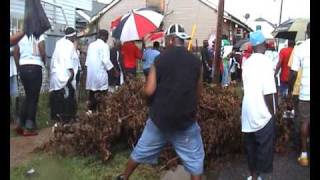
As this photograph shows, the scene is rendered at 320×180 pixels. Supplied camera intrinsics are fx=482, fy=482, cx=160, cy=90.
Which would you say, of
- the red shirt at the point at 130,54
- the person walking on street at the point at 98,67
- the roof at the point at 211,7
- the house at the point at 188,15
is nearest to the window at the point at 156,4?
the house at the point at 188,15

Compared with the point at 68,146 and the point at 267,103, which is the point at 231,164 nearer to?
the point at 267,103

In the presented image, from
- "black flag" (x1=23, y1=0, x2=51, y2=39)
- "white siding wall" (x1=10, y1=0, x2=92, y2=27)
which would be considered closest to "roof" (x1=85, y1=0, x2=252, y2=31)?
"white siding wall" (x1=10, y1=0, x2=92, y2=27)

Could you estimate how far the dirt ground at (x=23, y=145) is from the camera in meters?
6.41

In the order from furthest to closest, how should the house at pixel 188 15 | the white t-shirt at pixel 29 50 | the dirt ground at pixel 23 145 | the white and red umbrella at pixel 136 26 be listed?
the house at pixel 188 15 → the white and red umbrella at pixel 136 26 → the white t-shirt at pixel 29 50 → the dirt ground at pixel 23 145

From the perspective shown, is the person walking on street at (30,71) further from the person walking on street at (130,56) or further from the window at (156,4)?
the window at (156,4)

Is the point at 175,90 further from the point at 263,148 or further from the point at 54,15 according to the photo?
the point at 54,15

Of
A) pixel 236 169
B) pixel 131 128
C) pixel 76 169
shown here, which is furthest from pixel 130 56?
pixel 236 169

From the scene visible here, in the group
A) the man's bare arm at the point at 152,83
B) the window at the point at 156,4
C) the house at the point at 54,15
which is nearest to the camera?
the man's bare arm at the point at 152,83

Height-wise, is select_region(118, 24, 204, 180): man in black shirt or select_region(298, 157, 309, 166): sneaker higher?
select_region(118, 24, 204, 180): man in black shirt

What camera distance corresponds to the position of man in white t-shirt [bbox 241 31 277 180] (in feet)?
16.9

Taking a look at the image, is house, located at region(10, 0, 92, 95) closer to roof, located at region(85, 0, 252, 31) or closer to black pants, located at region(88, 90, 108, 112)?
black pants, located at region(88, 90, 108, 112)

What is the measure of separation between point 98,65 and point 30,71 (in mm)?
1684

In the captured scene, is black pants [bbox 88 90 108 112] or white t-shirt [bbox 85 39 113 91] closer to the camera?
black pants [bbox 88 90 108 112]

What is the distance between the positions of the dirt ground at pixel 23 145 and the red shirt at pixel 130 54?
282cm
